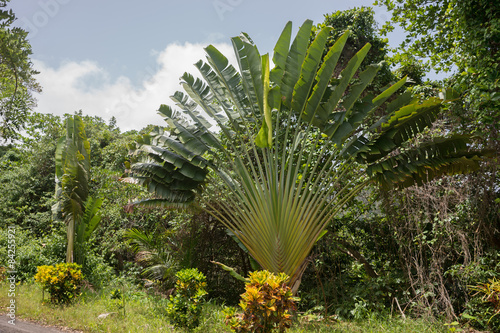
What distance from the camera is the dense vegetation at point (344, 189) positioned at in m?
5.96

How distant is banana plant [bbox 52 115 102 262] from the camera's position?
888 centimetres

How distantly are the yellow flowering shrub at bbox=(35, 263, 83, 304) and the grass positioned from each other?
23 cm

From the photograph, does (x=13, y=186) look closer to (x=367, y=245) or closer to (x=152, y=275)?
(x=152, y=275)

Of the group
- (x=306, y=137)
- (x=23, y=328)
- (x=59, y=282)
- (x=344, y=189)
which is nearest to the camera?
(x=23, y=328)

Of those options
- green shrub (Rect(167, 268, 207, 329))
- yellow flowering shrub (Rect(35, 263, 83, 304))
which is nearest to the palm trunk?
yellow flowering shrub (Rect(35, 263, 83, 304))

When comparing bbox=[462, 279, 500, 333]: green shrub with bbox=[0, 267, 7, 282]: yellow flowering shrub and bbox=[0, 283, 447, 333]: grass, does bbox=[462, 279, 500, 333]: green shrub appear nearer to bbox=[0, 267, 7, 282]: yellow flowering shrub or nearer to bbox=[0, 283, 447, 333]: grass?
bbox=[0, 283, 447, 333]: grass

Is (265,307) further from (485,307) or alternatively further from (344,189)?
(485,307)

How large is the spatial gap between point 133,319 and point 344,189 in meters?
4.76

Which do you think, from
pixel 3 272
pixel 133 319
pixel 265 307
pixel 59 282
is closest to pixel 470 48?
pixel 265 307

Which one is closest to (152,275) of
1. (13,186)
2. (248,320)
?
(248,320)

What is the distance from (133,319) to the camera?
599cm

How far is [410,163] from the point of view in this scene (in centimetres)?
611

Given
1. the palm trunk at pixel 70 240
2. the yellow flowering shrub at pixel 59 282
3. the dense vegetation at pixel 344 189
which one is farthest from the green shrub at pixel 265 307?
the palm trunk at pixel 70 240

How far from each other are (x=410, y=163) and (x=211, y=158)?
5.38 meters
